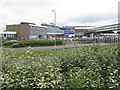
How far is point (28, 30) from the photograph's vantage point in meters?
65.1

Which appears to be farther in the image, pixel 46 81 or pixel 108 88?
pixel 108 88

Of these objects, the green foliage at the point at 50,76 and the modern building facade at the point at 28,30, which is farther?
the modern building facade at the point at 28,30

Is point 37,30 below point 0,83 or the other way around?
the other way around

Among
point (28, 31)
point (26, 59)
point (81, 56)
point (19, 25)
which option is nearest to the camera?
point (26, 59)

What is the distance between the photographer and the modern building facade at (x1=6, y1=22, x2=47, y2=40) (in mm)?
65625

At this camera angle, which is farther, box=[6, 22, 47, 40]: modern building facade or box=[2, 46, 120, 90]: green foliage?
box=[6, 22, 47, 40]: modern building facade

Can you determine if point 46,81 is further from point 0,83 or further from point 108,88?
point 108,88

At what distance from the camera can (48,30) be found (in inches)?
2995

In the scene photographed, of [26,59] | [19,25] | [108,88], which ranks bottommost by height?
[108,88]

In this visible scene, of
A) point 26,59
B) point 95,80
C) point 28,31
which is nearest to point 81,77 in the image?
point 95,80

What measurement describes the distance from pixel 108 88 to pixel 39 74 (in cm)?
142

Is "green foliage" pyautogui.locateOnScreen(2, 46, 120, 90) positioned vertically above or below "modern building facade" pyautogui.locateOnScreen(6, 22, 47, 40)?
below

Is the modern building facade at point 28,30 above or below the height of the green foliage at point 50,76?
above

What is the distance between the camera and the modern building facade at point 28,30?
2584 inches
